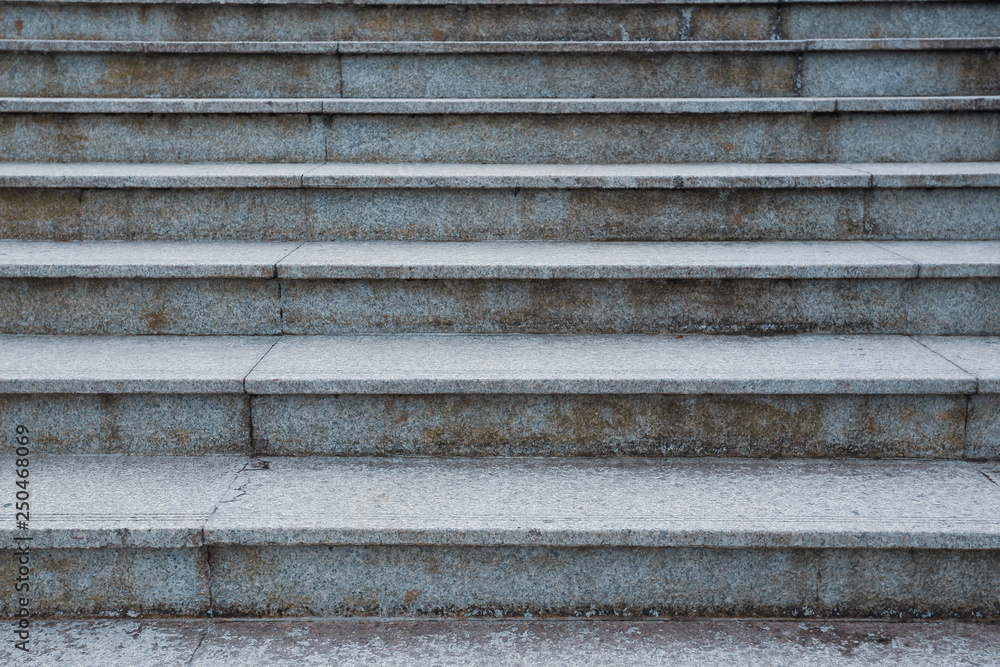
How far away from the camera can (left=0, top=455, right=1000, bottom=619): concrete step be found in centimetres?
192

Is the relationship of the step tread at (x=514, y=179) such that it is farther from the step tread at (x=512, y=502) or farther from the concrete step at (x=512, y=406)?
the step tread at (x=512, y=502)

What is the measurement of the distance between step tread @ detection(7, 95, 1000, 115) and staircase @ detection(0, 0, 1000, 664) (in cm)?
1

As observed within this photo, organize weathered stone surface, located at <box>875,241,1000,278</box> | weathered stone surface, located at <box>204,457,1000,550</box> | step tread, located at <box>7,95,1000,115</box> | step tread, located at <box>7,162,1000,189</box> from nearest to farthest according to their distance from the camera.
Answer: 1. weathered stone surface, located at <box>204,457,1000,550</box>
2. weathered stone surface, located at <box>875,241,1000,278</box>
3. step tread, located at <box>7,162,1000,189</box>
4. step tread, located at <box>7,95,1000,115</box>

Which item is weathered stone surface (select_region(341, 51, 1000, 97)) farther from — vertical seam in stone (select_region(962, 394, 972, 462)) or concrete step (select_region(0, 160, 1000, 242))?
vertical seam in stone (select_region(962, 394, 972, 462))

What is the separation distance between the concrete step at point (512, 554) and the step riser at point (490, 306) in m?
0.74

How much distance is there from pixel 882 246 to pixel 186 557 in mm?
2533

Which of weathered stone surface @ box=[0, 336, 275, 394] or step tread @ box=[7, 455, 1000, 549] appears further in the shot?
weathered stone surface @ box=[0, 336, 275, 394]

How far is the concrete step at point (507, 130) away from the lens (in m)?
3.28

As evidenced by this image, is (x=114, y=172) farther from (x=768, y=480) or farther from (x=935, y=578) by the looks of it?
(x=935, y=578)

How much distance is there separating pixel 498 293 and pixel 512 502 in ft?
2.71

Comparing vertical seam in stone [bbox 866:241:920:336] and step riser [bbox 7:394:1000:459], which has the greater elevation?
vertical seam in stone [bbox 866:241:920:336]

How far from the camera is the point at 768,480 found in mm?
2174

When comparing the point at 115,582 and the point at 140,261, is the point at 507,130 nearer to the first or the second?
the point at 140,261

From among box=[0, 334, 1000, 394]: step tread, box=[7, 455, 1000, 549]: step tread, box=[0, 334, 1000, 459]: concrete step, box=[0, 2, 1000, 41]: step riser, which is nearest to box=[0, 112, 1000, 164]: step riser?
box=[0, 2, 1000, 41]: step riser
